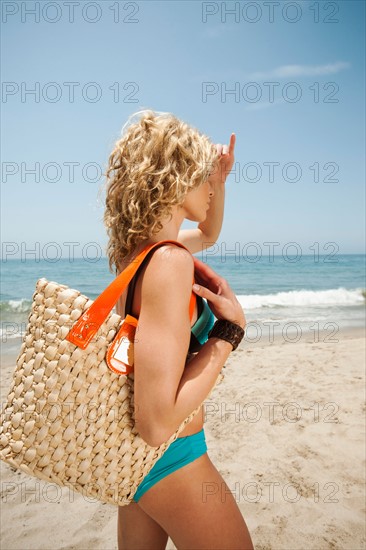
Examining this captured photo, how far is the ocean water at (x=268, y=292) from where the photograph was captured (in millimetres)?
11086

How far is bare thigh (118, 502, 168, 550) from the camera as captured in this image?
158cm

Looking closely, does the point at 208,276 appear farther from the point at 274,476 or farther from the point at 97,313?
the point at 274,476

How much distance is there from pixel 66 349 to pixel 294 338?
8529mm

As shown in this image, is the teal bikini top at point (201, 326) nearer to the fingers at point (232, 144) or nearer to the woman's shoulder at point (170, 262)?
the woman's shoulder at point (170, 262)

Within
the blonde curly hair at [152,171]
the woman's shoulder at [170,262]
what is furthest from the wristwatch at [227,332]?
the blonde curly hair at [152,171]

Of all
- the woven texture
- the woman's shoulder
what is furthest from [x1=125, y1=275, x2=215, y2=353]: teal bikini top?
the woven texture

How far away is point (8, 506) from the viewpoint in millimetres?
3377

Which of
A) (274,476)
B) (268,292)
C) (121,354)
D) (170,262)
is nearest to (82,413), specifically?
(121,354)

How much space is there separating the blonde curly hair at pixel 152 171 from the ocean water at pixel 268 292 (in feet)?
26.0

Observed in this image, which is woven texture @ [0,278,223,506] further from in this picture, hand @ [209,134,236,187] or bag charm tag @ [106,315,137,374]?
hand @ [209,134,236,187]

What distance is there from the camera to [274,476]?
3.66 meters

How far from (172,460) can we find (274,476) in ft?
8.91

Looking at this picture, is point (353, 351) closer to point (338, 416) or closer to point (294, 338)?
point (294, 338)

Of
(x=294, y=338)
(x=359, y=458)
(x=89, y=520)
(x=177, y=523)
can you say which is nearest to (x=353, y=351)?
(x=294, y=338)
